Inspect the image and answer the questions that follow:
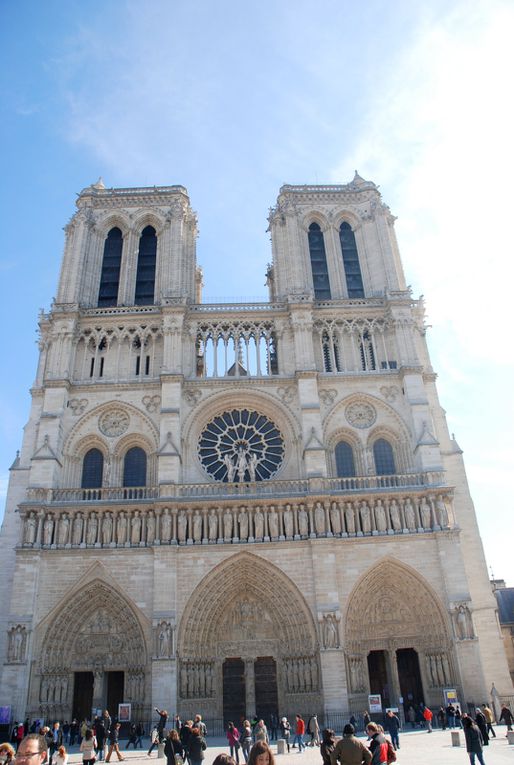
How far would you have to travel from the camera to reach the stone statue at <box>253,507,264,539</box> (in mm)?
23297

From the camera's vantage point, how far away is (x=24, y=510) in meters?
23.4

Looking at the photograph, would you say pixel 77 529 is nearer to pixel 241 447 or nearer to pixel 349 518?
pixel 241 447

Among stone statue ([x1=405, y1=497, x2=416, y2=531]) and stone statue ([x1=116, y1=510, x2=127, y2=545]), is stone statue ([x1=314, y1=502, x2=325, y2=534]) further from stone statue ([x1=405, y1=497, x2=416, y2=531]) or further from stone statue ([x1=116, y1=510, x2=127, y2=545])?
stone statue ([x1=116, y1=510, x2=127, y2=545])

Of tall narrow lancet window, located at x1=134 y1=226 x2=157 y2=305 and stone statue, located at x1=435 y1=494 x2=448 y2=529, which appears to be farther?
tall narrow lancet window, located at x1=134 y1=226 x2=157 y2=305

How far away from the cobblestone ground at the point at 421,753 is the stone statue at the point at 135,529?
668cm

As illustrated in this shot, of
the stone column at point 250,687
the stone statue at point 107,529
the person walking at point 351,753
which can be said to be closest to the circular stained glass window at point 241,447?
the stone statue at point 107,529

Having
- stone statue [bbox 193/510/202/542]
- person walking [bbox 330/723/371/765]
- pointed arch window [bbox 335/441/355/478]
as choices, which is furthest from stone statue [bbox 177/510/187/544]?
person walking [bbox 330/723/371/765]

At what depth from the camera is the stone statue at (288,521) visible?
23328 mm

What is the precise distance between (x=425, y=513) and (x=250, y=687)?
355 inches

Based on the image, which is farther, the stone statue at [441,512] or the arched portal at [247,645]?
the stone statue at [441,512]

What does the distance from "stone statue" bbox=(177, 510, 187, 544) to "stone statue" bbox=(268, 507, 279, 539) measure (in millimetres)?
3192

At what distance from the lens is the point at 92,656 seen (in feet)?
73.6

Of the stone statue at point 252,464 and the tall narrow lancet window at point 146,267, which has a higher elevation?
the tall narrow lancet window at point 146,267

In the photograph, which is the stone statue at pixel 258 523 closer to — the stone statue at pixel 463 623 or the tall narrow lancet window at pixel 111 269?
the stone statue at pixel 463 623
